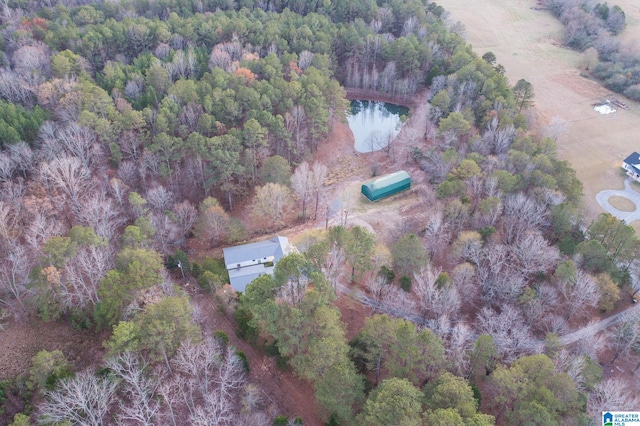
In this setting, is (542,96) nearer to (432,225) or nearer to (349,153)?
(349,153)

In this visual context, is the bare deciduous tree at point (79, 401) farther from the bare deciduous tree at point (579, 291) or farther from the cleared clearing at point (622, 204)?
the cleared clearing at point (622, 204)

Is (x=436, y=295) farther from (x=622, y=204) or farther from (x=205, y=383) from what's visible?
(x=622, y=204)

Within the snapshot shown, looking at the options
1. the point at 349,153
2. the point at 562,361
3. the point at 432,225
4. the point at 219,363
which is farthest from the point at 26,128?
the point at 562,361

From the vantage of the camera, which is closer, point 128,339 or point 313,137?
point 128,339

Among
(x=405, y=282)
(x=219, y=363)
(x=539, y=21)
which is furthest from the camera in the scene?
(x=539, y=21)

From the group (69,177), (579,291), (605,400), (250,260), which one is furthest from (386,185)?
(69,177)

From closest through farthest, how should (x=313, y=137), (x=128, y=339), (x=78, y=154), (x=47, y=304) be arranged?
1. (x=128, y=339)
2. (x=47, y=304)
3. (x=78, y=154)
4. (x=313, y=137)
